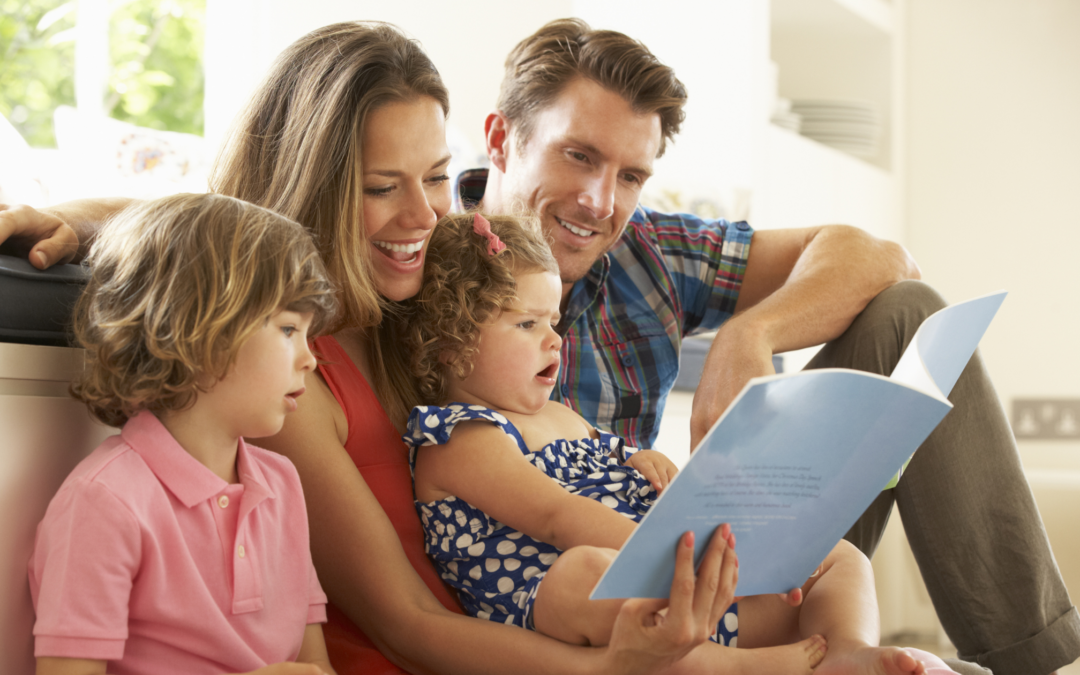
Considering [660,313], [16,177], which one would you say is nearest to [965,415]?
[660,313]

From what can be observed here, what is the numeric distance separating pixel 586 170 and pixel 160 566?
108cm

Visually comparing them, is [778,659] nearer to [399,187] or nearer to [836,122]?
[399,187]

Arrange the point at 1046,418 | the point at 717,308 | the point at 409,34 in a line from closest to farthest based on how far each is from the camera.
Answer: the point at 717,308 < the point at 409,34 < the point at 1046,418

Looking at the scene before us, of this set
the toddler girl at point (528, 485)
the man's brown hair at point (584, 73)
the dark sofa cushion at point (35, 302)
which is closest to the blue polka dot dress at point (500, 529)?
the toddler girl at point (528, 485)

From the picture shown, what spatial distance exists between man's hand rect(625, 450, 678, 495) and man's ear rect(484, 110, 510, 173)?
31.8 inches

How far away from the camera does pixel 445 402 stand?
1229 millimetres

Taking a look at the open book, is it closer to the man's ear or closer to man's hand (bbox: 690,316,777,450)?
man's hand (bbox: 690,316,777,450)

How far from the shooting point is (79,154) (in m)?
2.12

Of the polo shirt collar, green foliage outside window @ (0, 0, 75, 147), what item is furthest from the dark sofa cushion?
green foliage outside window @ (0, 0, 75, 147)

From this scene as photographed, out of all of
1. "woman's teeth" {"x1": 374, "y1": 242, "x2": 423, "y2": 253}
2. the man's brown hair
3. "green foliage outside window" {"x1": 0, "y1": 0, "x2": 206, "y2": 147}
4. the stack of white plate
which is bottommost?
"woman's teeth" {"x1": 374, "y1": 242, "x2": 423, "y2": 253}

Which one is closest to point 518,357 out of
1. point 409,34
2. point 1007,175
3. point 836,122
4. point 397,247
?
point 397,247

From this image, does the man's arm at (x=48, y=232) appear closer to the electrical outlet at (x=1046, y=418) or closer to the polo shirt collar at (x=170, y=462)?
the polo shirt collar at (x=170, y=462)

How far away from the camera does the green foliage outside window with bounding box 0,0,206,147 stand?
3.83 m

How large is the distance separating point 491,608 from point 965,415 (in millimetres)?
810
